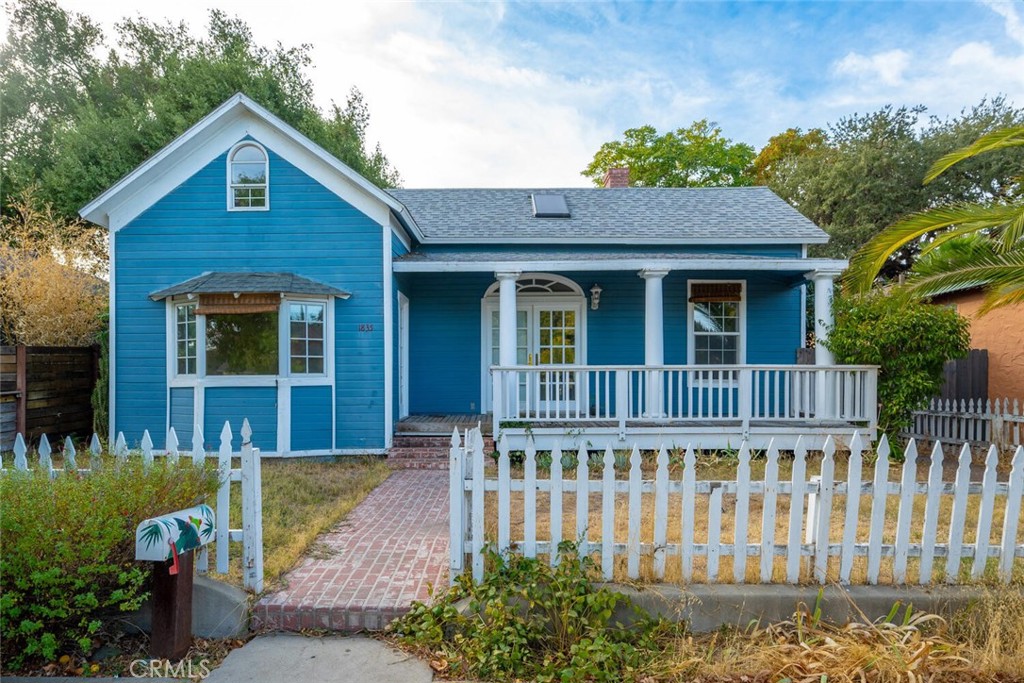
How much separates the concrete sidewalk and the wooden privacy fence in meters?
7.88

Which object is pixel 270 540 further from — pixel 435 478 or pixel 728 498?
pixel 728 498

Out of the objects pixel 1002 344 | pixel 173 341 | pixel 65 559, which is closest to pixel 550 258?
pixel 173 341

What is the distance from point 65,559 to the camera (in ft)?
9.71

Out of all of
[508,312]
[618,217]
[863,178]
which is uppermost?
[863,178]

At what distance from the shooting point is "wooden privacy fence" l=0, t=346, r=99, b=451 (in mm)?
8305

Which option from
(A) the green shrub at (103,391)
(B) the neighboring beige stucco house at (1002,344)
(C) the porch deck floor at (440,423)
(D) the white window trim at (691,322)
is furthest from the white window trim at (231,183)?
(B) the neighboring beige stucco house at (1002,344)

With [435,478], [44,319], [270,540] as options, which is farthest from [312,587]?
[44,319]

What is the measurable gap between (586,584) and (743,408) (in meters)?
5.78

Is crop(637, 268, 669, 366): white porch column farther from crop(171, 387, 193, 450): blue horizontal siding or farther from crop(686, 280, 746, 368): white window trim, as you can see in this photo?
crop(171, 387, 193, 450): blue horizontal siding

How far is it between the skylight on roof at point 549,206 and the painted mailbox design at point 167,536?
31.6 ft

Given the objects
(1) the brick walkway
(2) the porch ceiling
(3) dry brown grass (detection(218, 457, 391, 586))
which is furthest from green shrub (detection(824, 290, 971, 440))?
(3) dry brown grass (detection(218, 457, 391, 586))

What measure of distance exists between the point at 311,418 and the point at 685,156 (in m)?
24.0

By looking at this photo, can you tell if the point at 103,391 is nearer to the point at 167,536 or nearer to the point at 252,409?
the point at 252,409

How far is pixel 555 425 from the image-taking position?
824 cm
